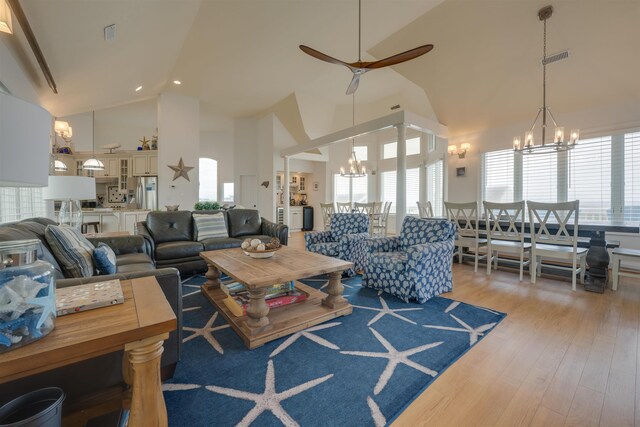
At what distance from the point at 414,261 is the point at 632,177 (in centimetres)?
421

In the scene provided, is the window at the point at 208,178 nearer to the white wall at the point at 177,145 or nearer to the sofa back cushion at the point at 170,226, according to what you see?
the white wall at the point at 177,145

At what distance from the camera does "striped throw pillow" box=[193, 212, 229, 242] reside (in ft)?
13.6

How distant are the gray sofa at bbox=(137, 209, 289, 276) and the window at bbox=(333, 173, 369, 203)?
15.5 feet

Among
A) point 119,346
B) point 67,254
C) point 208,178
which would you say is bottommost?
point 119,346

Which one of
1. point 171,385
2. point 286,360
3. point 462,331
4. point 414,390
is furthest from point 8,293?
point 462,331

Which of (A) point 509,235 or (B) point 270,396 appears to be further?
(A) point 509,235

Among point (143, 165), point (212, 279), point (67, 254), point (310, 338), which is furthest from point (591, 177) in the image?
point (143, 165)

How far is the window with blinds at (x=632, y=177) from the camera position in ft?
13.5

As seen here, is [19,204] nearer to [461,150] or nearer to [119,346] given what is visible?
[119,346]

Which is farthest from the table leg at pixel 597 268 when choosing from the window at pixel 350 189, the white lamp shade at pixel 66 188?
the window at pixel 350 189

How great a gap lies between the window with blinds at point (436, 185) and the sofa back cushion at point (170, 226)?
18.5 ft

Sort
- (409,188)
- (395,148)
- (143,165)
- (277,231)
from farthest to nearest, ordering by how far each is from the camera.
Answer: (395,148) < (409,188) < (143,165) < (277,231)

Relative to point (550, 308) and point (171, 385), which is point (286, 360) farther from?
point (550, 308)

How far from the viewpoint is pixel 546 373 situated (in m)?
1.74
